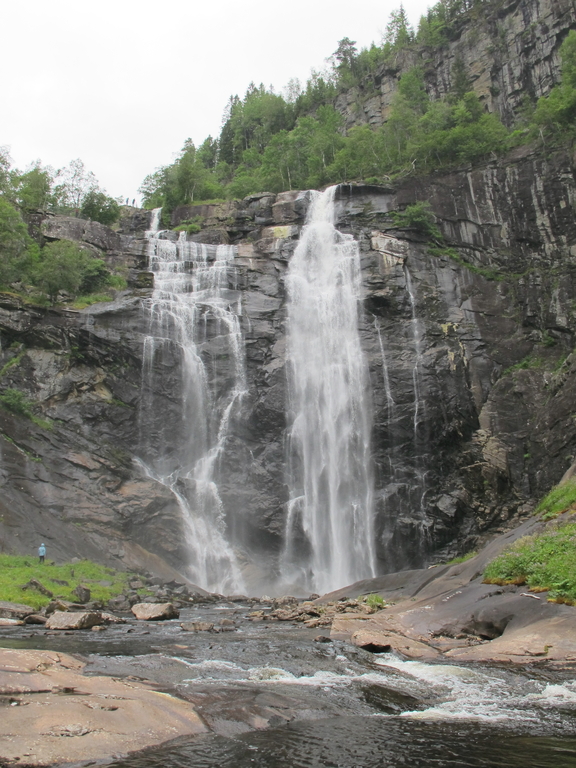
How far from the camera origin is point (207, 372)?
33719 millimetres

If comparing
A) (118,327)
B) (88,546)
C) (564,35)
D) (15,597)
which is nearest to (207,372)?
(118,327)

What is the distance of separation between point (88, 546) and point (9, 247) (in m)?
20.1

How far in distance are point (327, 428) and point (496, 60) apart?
45.6 meters

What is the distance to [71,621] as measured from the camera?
46.5 feet

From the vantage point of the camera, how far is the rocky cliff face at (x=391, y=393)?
27578 mm

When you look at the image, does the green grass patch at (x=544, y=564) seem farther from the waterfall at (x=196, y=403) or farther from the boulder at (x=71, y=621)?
the waterfall at (x=196, y=403)

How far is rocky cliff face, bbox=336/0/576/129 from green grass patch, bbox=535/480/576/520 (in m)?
43.8

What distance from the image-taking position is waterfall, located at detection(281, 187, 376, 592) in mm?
→ 29141

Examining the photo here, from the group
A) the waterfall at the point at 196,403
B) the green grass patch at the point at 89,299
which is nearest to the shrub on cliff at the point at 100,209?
the green grass patch at the point at 89,299

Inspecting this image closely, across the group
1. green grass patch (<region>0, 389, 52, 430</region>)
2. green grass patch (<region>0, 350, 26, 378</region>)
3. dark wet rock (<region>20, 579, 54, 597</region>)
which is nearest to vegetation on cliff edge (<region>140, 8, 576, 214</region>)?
green grass patch (<region>0, 350, 26, 378</region>)

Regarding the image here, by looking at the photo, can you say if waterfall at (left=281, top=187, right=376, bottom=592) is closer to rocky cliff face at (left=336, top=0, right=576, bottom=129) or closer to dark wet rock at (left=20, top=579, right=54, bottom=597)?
dark wet rock at (left=20, top=579, right=54, bottom=597)

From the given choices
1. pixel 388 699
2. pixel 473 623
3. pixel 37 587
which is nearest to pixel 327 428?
pixel 37 587

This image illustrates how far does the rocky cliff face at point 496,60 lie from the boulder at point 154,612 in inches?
2043

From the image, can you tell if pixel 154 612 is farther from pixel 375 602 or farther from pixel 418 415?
pixel 418 415
